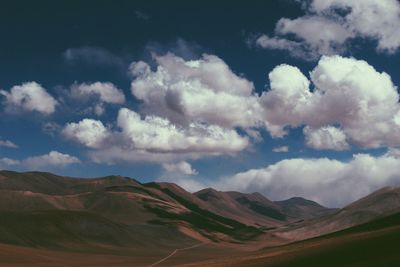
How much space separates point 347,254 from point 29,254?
93.0m

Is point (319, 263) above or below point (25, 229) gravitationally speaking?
below

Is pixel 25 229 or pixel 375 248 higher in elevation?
pixel 25 229

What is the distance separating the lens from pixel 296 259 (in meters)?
75.1

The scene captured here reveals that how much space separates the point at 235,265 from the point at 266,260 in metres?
4.68

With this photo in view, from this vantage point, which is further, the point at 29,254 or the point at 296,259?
the point at 29,254

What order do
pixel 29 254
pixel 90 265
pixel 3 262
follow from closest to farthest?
pixel 3 262
pixel 90 265
pixel 29 254

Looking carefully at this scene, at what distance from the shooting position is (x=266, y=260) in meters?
81.2

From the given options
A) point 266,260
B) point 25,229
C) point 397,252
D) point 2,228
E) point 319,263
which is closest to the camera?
point 397,252

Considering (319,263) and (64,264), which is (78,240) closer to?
(64,264)

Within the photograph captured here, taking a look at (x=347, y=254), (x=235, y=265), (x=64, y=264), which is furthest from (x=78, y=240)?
(x=347, y=254)

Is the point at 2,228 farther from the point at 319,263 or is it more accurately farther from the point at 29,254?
the point at 319,263

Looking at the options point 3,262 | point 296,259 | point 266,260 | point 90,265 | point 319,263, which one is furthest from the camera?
point 90,265

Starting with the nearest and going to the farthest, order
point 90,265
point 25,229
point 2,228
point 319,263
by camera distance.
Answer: point 319,263, point 90,265, point 2,228, point 25,229

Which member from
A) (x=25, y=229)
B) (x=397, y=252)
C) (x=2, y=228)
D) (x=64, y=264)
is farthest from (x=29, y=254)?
(x=397, y=252)
